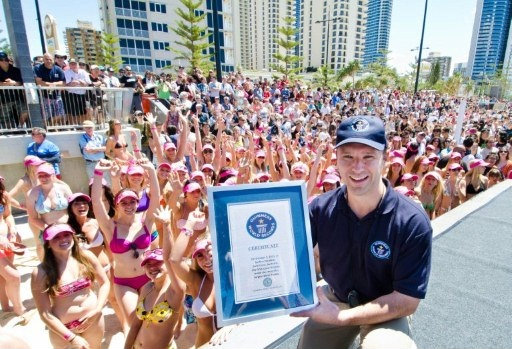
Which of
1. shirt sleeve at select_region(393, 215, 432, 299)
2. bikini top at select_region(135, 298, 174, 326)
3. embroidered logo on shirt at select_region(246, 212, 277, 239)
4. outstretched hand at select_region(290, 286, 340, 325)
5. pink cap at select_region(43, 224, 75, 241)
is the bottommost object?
bikini top at select_region(135, 298, 174, 326)

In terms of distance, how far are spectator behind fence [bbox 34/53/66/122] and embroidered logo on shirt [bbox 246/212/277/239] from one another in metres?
8.24

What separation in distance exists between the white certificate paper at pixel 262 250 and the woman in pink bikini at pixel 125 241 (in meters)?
2.48

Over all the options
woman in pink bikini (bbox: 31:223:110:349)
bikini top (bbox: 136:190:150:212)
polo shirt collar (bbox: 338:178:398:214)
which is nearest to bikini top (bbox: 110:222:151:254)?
woman in pink bikini (bbox: 31:223:110:349)

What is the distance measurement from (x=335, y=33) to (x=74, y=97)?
127 meters

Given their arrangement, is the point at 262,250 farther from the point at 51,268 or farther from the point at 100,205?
the point at 100,205

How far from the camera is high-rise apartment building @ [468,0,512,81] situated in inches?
4450

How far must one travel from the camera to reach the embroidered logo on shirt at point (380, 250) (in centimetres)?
167

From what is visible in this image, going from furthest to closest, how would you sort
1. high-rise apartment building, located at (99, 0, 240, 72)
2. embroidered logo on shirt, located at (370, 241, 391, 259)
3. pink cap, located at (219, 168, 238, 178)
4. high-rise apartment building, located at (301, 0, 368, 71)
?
high-rise apartment building, located at (301, 0, 368, 71), high-rise apartment building, located at (99, 0, 240, 72), pink cap, located at (219, 168, 238, 178), embroidered logo on shirt, located at (370, 241, 391, 259)

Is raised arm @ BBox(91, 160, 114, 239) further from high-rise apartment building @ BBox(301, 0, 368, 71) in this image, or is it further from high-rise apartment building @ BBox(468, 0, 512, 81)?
high-rise apartment building @ BBox(468, 0, 512, 81)

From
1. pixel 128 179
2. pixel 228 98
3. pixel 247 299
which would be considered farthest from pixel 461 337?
pixel 228 98

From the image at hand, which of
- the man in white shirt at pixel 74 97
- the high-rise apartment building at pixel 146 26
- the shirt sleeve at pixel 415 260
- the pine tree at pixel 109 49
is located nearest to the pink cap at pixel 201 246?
the shirt sleeve at pixel 415 260

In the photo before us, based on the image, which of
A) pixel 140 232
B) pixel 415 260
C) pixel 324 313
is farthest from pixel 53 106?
pixel 415 260

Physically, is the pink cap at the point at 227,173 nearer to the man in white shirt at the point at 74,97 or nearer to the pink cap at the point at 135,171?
the pink cap at the point at 135,171

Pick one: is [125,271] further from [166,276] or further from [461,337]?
[461,337]
